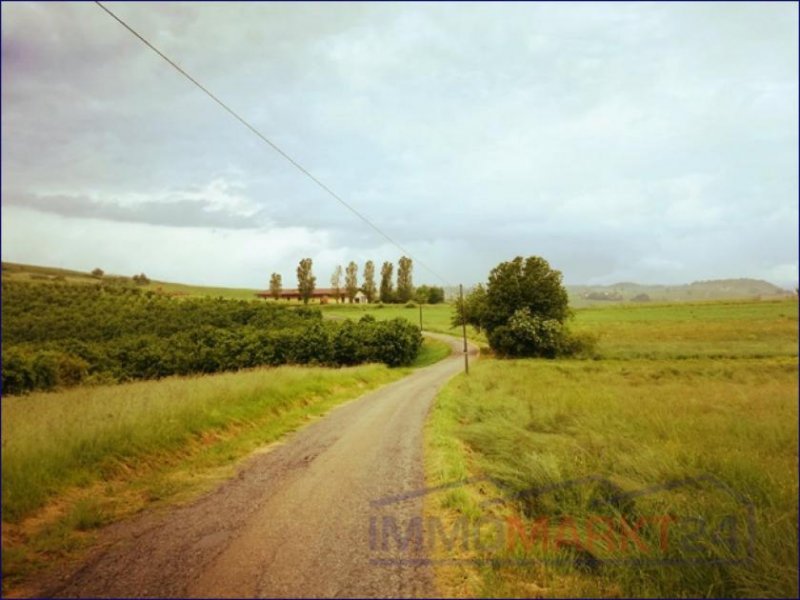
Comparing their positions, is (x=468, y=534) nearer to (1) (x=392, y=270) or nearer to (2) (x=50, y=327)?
(2) (x=50, y=327)

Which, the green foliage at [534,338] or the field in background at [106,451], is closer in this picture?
the field in background at [106,451]

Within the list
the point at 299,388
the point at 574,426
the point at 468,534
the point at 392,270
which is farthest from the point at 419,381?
the point at 468,534

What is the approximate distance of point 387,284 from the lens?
3356cm

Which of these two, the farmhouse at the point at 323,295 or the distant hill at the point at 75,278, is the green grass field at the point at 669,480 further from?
the farmhouse at the point at 323,295

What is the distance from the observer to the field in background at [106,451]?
6.27m

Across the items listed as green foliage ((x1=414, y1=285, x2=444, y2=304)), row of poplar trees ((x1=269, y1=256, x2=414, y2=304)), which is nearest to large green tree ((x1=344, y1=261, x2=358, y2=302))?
row of poplar trees ((x1=269, y1=256, x2=414, y2=304))

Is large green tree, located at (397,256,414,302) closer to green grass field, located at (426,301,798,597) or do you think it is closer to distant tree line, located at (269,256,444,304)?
distant tree line, located at (269,256,444,304)

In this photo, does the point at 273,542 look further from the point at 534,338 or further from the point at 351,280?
the point at 534,338

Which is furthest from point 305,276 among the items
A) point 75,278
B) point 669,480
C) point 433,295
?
point 433,295

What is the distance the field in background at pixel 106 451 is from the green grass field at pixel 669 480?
5373 millimetres

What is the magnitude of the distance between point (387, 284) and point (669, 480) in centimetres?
2748

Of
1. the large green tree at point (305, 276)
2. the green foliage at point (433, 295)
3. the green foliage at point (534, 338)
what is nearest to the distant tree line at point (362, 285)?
the large green tree at point (305, 276)

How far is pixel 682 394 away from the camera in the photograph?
368 inches

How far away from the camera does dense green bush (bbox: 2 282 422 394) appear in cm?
953
